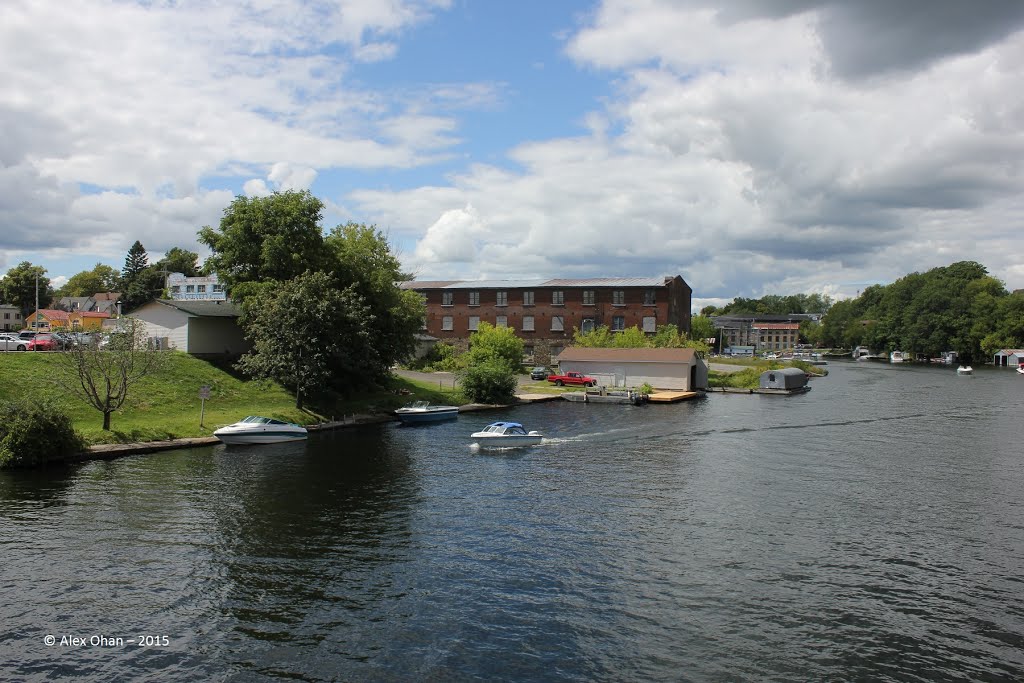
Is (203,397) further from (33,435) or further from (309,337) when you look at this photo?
(33,435)

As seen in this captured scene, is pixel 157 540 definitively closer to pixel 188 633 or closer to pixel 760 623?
pixel 188 633

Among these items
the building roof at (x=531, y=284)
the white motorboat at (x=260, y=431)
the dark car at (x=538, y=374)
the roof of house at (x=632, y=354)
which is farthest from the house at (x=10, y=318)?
the white motorboat at (x=260, y=431)

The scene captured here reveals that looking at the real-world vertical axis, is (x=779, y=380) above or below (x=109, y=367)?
below

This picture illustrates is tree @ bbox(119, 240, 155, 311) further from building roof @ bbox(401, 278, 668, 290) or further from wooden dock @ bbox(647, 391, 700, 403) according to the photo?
wooden dock @ bbox(647, 391, 700, 403)

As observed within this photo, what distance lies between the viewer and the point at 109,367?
143 feet

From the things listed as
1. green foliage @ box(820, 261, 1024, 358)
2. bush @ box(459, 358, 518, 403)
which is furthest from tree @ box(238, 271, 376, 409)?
green foliage @ box(820, 261, 1024, 358)

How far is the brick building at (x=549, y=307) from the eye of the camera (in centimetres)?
10994

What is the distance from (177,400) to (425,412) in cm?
1801

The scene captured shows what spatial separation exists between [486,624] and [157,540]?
13.1 meters

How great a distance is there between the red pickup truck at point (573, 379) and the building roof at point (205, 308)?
36.9m

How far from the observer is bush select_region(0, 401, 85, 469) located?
35.2 m

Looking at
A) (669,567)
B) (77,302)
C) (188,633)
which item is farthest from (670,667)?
(77,302)

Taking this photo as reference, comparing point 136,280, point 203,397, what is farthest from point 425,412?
point 136,280

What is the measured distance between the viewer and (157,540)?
82.3 ft
